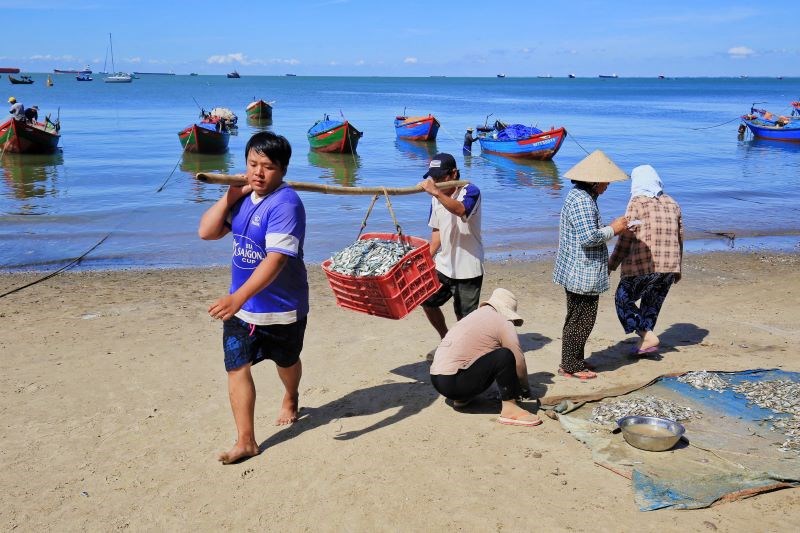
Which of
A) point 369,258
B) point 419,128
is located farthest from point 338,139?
point 369,258

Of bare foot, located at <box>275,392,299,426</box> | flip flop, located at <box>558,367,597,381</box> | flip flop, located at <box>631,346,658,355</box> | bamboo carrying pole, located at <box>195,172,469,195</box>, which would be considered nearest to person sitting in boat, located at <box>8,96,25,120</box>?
bamboo carrying pole, located at <box>195,172,469,195</box>

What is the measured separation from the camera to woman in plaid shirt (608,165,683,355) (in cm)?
552

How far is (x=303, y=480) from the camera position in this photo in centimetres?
393

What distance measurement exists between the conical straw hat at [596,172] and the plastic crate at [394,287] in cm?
131

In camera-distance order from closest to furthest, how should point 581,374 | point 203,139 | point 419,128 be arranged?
point 581,374, point 203,139, point 419,128

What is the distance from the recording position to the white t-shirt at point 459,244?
5.27 metres

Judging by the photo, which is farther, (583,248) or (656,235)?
(656,235)

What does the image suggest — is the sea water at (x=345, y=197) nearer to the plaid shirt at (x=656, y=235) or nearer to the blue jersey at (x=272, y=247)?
the plaid shirt at (x=656, y=235)

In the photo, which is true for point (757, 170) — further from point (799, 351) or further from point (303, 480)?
point (303, 480)

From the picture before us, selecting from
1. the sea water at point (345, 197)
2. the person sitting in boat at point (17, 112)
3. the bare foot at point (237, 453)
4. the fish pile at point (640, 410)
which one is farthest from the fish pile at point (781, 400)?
the person sitting in boat at point (17, 112)

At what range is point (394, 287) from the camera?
14.3 feet

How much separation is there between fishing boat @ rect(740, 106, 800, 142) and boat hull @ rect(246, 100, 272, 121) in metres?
28.4

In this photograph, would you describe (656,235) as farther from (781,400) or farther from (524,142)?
(524,142)

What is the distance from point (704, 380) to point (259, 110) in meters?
44.3
